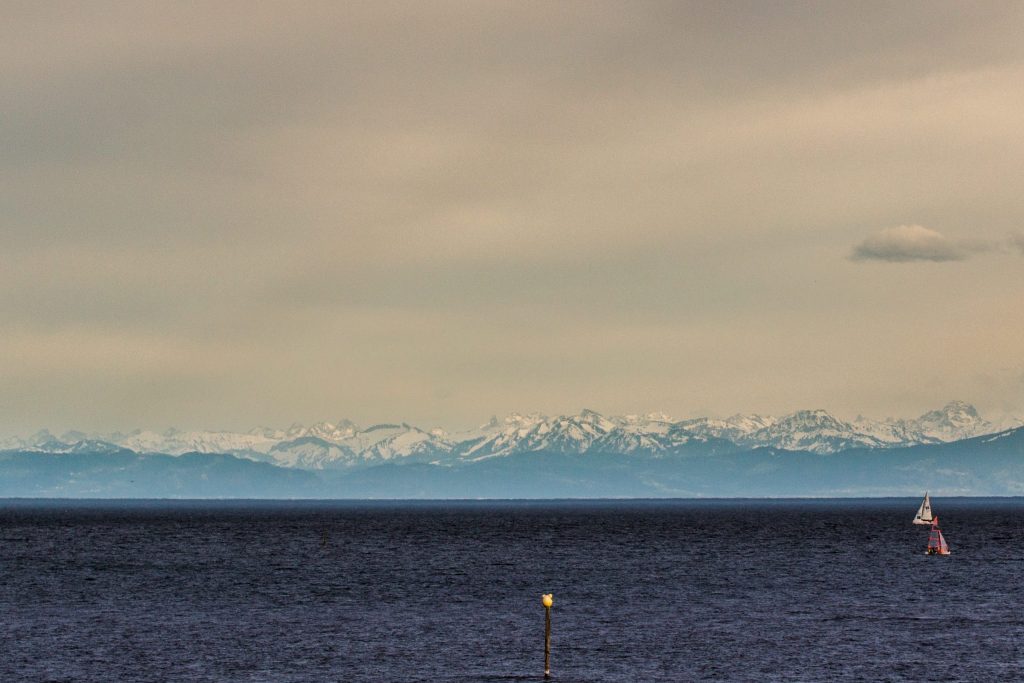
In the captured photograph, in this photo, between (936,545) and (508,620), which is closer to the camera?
(508,620)

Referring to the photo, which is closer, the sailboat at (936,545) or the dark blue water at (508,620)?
the dark blue water at (508,620)

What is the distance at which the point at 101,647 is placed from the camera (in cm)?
8162

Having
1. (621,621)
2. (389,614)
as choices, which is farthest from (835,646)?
(389,614)

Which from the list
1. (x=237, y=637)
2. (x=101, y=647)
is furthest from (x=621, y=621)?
(x=101, y=647)

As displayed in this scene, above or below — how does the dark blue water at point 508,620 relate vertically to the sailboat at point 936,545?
below

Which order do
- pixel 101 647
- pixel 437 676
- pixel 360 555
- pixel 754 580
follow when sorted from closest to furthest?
pixel 437 676, pixel 101 647, pixel 754 580, pixel 360 555

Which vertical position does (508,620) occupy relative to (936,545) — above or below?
below

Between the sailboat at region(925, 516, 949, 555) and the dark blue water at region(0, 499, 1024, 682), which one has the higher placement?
the sailboat at region(925, 516, 949, 555)

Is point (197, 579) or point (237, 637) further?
point (197, 579)

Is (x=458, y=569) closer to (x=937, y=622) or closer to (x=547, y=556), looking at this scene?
(x=547, y=556)

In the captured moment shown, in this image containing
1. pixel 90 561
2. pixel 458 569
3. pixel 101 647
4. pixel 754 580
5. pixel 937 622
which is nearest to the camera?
pixel 101 647

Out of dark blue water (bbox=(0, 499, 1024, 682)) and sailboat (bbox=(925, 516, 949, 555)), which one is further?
sailboat (bbox=(925, 516, 949, 555))

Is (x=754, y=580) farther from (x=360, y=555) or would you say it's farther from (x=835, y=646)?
(x=360, y=555)

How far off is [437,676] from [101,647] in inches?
931
